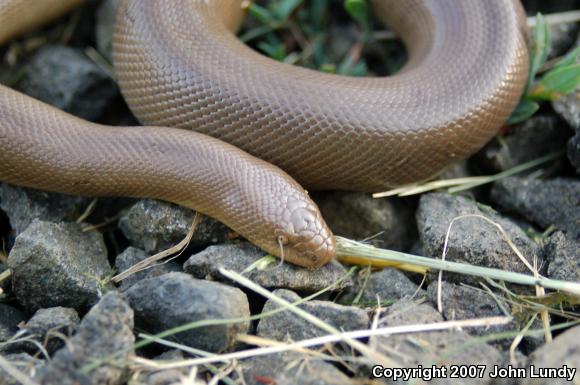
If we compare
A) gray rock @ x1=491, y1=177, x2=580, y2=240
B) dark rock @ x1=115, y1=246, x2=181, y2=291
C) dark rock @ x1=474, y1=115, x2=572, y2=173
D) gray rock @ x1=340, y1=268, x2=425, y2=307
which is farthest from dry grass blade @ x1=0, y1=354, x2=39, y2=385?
dark rock @ x1=474, y1=115, x2=572, y2=173

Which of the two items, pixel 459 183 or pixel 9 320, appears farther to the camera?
pixel 459 183

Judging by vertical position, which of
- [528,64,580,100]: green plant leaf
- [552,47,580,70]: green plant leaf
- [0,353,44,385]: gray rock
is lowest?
[0,353,44,385]: gray rock

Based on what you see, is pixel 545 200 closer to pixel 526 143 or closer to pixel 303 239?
pixel 526 143

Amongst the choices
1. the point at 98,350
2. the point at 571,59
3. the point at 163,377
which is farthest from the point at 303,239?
the point at 571,59

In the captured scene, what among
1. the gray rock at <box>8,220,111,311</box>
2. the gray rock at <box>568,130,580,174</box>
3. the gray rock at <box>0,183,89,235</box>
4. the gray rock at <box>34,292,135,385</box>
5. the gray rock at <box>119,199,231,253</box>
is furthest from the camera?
the gray rock at <box>568,130,580,174</box>

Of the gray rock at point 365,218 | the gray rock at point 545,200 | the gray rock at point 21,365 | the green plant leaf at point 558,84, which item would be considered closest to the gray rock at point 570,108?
the green plant leaf at point 558,84

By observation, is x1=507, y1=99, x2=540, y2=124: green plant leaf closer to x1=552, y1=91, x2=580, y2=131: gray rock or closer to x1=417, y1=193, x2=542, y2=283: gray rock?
x1=552, y1=91, x2=580, y2=131: gray rock
